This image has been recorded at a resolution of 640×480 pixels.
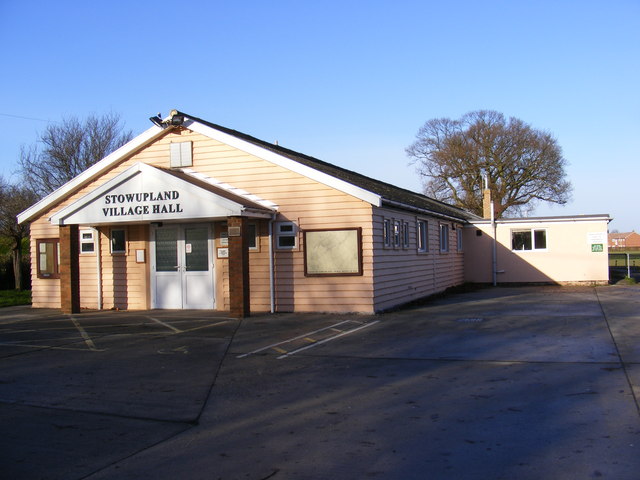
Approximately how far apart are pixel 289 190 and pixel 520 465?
35.7 feet

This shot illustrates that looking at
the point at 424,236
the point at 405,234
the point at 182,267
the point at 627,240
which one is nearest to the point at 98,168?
the point at 182,267

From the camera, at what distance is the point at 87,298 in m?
17.4

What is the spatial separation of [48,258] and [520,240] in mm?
17998

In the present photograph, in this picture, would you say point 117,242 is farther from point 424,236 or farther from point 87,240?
point 424,236

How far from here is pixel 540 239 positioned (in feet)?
82.7

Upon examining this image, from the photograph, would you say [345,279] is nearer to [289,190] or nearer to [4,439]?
[289,190]

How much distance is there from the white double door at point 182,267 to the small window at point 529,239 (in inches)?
571

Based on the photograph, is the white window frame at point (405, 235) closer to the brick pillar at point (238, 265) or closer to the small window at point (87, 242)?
the brick pillar at point (238, 265)

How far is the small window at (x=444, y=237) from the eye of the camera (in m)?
22.6

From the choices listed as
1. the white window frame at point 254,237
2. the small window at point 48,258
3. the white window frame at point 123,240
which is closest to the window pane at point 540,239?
the white window frame at point 254,237

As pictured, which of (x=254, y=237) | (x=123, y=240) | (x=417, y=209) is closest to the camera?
→ (x=254, y=237)

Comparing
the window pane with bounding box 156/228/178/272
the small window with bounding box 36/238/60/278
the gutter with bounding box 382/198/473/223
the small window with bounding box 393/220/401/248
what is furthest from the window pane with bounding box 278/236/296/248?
the small window with bounding box 36/238/60/278

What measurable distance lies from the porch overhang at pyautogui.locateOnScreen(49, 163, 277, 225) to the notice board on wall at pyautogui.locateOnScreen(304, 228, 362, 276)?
1.31 meters

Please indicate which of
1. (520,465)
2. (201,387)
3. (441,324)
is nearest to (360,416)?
(520,465)
